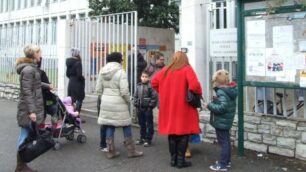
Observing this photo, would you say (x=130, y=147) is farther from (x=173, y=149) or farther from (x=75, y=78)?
(x=75, y=78)

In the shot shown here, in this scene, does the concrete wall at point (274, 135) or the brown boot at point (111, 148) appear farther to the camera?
the brown boot at point (111, 148)

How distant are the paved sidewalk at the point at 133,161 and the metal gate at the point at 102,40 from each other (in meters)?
2.56

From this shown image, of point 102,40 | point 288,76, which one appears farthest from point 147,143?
point 102,40

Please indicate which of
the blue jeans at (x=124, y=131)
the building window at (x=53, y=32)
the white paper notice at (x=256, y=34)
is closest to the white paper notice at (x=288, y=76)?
the white paper notice at (x=256, y=34)

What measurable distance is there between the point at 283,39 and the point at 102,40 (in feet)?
17.5

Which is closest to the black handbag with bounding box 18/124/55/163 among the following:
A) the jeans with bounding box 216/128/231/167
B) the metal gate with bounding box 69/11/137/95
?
the jeans with bounding box 216/128/231/167

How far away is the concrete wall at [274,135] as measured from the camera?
645cm

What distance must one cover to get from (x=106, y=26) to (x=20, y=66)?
4.75 metres

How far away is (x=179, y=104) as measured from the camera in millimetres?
6152

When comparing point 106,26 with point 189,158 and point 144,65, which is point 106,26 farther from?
point 189,158

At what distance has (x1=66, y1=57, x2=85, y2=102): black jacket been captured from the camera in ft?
31.6

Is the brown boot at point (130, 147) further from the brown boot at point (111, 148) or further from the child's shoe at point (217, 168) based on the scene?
the child's shoe at point (217, 168)

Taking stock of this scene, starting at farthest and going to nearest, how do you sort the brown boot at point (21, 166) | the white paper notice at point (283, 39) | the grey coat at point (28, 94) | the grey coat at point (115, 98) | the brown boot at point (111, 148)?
the brown boot at point (111, 148) → the grey coat at point (115, 98) → the white paper notice at point (283, 39) → the brown boot at point (21, 166) → the grey coat at point (28, 94)

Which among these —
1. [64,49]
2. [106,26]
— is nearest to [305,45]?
[106,26]
